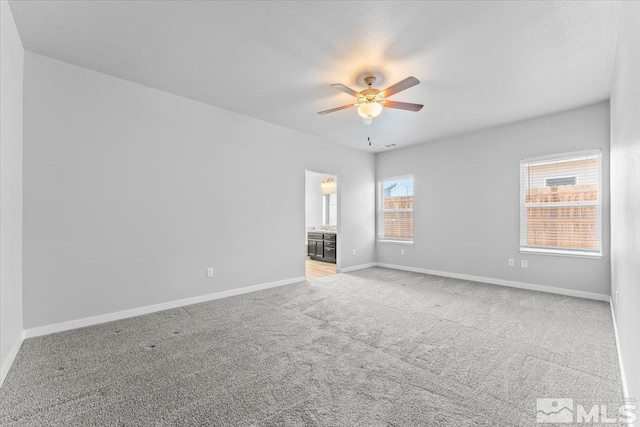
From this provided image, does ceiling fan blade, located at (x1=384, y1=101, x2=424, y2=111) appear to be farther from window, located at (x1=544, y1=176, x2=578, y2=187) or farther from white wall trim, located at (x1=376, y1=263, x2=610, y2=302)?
white wall trim, located at (x1=376, y1=263, x2=610, y2=302)

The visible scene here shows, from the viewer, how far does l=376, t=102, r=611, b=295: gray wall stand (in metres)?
4.10

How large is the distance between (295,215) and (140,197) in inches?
95.7

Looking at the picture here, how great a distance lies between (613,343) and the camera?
8.66ft

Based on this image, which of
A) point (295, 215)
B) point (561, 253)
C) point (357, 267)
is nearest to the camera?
point (561, 253)

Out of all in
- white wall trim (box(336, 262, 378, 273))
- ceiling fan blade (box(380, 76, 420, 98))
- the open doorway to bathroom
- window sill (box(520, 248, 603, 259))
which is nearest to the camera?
ceiling fan blade (box(380, 76, 420, 98))

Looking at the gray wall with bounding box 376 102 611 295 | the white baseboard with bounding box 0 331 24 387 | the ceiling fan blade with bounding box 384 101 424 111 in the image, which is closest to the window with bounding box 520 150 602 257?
the gray wall with bounding box 376 102 611 295

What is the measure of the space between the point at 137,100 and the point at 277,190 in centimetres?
228

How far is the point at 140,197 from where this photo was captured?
11.4 feet

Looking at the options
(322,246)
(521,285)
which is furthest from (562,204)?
(322,246)

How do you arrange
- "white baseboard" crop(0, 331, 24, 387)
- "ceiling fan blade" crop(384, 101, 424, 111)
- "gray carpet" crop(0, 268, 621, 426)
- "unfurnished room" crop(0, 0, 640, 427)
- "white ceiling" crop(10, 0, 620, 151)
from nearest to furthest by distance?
"gray carpet" crop(0, 268, 621, 426)
"unfurnished room" crop(0, 0, 640, 427)
"white baseboard" crop(0, 331, 24, 387)
"white ceiling" crop(10, 0, 620, 151)
"ceiling fan blade" crop(384, 101, 424, 111)

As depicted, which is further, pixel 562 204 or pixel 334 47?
pixel 562 204

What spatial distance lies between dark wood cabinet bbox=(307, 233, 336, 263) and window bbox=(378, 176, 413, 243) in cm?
121

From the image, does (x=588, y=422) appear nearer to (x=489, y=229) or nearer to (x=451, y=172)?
(x=489, y=229)

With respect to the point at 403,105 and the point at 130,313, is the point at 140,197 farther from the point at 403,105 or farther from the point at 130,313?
the point at 403,105
